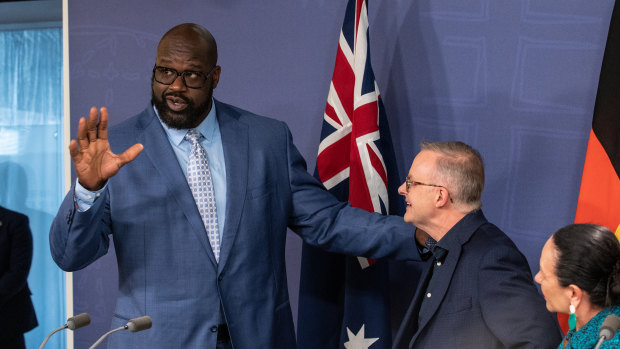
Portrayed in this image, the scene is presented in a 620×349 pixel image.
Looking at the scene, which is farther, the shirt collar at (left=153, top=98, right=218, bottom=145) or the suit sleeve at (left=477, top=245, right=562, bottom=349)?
the shirt collar at (left=153, top=98, right=218, bottom=145)

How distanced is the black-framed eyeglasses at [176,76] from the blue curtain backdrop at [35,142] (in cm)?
141

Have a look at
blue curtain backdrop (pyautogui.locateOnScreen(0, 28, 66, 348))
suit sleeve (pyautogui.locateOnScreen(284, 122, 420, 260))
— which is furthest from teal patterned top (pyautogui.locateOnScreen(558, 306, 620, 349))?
blue curtain backdrop (pyautogui.locateOnScreen(0, 28, 66, 348))

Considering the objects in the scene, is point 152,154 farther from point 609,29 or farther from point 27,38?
point 609,29

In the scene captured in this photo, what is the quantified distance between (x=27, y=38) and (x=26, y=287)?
133cm

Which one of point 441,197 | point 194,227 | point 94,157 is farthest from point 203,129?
point 441,197

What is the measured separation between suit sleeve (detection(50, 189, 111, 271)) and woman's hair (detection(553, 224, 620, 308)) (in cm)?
150

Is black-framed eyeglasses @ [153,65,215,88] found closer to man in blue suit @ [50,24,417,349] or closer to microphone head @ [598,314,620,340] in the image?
man in blue suit @ [50,24,417,349]

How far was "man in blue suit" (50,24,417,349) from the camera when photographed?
2.55 m

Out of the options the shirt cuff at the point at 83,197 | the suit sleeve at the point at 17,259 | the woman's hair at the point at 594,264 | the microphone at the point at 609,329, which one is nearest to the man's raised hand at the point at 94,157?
the shirt cuff at the point at 83,197

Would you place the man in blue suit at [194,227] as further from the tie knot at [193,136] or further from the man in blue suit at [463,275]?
the man in blue suit at [463,275]

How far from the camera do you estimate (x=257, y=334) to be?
263 cm

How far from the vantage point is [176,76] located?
8.64ft

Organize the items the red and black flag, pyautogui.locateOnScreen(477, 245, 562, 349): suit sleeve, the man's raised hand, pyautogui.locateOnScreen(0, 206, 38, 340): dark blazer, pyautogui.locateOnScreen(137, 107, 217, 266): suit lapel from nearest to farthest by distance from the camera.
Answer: pyautogui.locateOnScreen(477, 245, 562, 349): suit sleeve → the man's raised hand → pyautogui.locateOnScreen(137, 107, 217, 266): suit lapel → the red and black flag → pyautogui.locateOnScreen(0, 206, 38, 340): dark blazer

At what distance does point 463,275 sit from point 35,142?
2.53 metres
